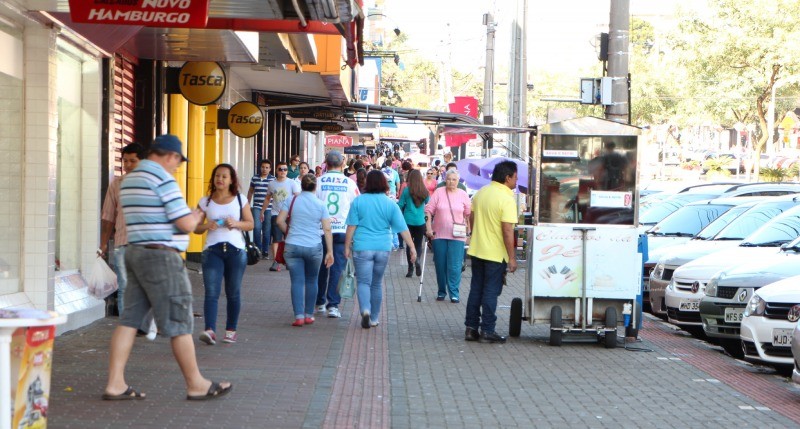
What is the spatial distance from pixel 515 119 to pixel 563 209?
16.2 m

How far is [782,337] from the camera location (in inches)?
412

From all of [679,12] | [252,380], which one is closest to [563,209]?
[252,380]

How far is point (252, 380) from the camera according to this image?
920 cm

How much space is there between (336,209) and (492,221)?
2.41 meters

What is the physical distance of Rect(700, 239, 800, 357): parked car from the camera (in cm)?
1202

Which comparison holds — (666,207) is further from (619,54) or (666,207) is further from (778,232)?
(778,232)

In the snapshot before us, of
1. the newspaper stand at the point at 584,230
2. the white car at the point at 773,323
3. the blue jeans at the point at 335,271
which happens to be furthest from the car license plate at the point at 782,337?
the blue jeans at the point at 335,271

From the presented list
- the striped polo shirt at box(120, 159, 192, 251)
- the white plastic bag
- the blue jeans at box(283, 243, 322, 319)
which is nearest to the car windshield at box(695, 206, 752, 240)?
the blue jeans at box(283, 243, 322, 319)

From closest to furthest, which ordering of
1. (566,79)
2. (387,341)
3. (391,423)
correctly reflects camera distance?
(391,423)
(387,341)
(566,79)

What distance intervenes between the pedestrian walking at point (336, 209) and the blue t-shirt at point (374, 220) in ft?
2.95

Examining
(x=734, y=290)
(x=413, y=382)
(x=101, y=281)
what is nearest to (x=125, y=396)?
(x=101, y=281)

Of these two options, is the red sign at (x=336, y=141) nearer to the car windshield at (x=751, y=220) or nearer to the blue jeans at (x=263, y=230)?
the blue jeans at (x=263, y=230)

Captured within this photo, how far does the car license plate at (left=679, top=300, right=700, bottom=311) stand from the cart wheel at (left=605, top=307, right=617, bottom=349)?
1887mm

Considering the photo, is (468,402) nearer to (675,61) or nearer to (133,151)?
(133,151)
